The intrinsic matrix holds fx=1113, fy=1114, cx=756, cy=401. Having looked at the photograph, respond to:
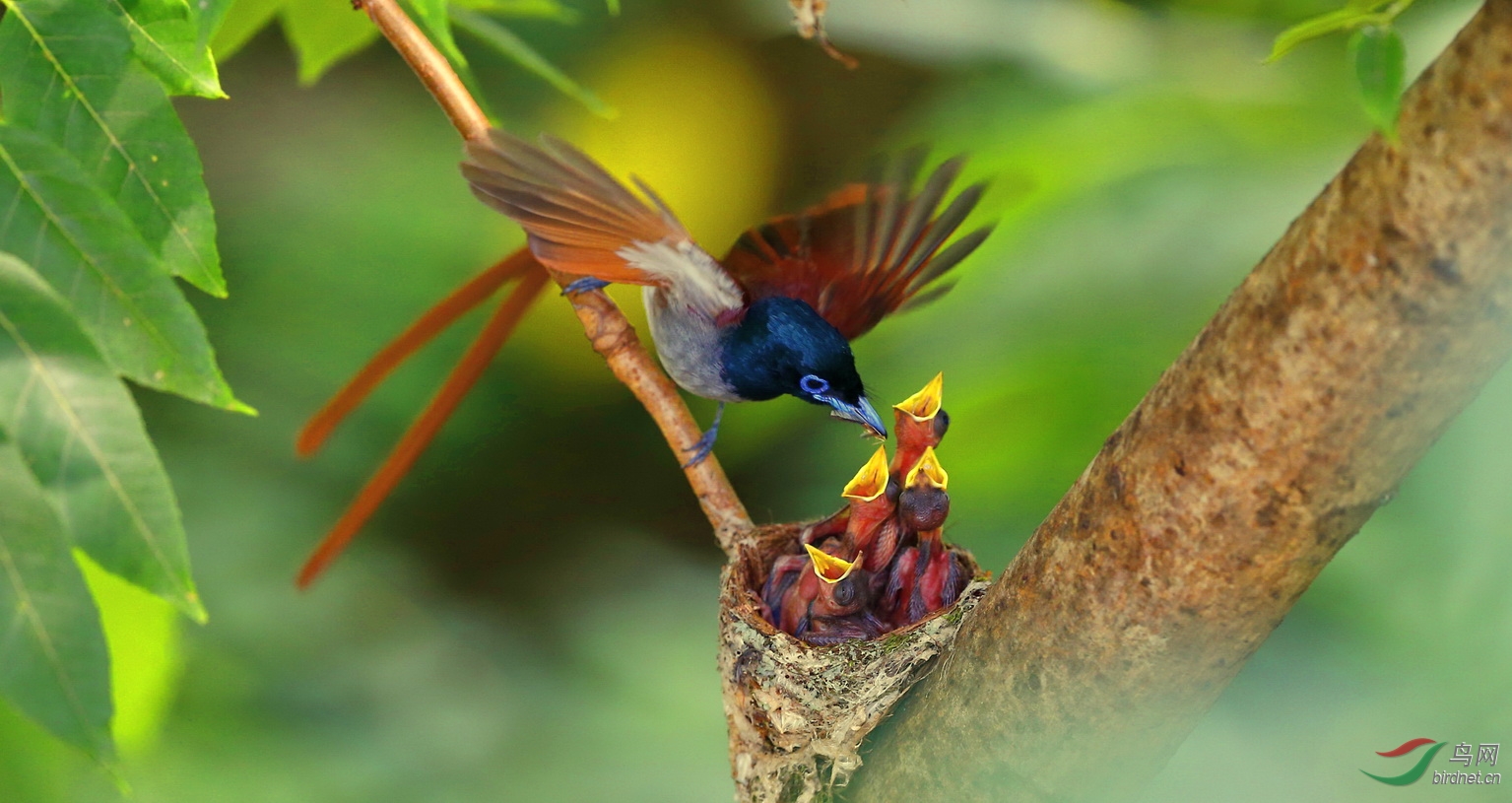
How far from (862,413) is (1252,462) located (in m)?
0.66

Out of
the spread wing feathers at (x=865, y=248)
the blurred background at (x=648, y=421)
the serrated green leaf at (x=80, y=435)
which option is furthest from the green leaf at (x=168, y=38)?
the blurred background at (x=648, y=421)

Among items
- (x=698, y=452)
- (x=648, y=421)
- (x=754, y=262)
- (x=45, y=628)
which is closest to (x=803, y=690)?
(x=698, y=452)

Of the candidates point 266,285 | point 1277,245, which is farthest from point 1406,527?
point 266,285

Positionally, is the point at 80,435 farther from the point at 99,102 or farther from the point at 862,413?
the point at 862,413

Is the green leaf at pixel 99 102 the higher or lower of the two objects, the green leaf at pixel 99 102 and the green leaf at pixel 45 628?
the higher

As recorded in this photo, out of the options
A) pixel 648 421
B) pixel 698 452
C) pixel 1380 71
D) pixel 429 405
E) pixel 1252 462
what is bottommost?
pixel 648 421

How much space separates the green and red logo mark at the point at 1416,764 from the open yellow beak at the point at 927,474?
0.69 metres

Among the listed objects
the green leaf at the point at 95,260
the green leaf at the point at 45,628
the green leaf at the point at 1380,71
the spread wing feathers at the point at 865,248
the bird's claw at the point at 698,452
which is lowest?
the green leaf at the point at 45,628

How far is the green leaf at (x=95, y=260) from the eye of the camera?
68cm

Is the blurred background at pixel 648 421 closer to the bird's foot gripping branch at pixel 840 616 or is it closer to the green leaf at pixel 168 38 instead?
the bird's foot gripping branch at pixel 840 616

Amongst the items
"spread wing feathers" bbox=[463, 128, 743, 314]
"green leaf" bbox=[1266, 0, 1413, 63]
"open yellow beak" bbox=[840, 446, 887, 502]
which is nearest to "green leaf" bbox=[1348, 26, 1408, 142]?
"green leaf" bbox=[1266, 0, 1413, 63]

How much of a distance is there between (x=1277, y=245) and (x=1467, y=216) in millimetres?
100

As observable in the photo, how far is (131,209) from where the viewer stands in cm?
76

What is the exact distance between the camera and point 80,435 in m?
0.63
